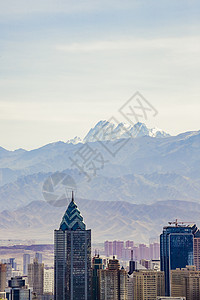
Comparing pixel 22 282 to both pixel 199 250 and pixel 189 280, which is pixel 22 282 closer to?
pixel 189 280

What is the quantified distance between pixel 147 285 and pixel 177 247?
768 inches

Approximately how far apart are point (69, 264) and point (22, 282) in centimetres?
464

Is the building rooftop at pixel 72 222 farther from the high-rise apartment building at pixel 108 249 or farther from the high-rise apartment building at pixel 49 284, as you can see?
the high-rise apartment building at pixel 108 249

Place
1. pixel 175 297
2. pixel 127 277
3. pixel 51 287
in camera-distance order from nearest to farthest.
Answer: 1. pixel 175 297
2. pixel 127 277
3. pixel 51 287

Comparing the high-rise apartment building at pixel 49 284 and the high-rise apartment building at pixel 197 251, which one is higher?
the high-rise apartment building at pixel 197 251

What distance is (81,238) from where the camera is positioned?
71.5 m

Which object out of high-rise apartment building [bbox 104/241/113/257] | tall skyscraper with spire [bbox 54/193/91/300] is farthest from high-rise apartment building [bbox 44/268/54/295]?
high-rise apartment building [bbox 104/241/113/257]

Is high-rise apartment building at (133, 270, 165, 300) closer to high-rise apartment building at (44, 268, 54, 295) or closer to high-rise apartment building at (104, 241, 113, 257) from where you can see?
high-rise apartment building at (44, 268, 54, 295)

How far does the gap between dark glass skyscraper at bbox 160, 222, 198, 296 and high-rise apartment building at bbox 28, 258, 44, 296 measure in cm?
1125

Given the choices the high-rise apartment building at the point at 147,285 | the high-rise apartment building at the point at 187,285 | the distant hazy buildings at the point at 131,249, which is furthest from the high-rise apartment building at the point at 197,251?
the distant hazy buildings at the point at 131,249

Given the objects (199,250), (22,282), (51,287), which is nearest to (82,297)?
(22,282)

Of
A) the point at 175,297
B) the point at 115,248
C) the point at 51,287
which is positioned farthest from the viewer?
the point at 115,248

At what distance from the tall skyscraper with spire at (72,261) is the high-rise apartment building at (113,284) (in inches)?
56.8

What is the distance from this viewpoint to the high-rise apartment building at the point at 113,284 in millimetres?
67375
